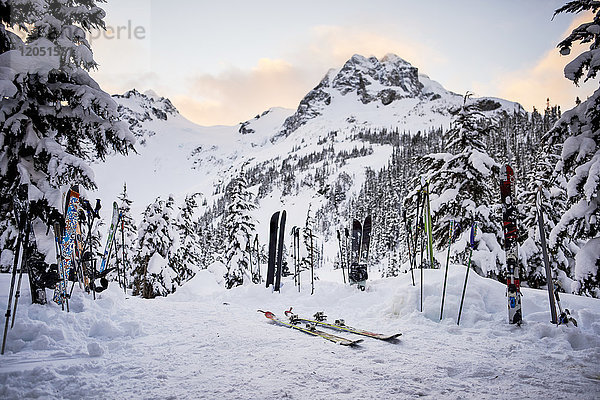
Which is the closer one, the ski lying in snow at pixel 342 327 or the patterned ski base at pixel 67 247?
the ski lying in snow at pixel 342 327

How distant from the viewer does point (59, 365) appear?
3.91 meters

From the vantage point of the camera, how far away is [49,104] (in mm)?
7031

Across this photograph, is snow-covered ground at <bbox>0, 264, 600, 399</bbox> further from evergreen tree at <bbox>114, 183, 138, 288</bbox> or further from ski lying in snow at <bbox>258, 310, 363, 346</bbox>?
evergreen tree at <bbox>114, 183, 138, 288</bbox>

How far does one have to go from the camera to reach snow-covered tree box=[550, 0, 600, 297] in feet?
19.0

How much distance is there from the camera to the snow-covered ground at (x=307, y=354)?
343 centimetres

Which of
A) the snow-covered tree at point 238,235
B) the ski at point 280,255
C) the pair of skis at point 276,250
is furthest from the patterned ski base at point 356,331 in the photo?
the snow-covered tree at point 238,235

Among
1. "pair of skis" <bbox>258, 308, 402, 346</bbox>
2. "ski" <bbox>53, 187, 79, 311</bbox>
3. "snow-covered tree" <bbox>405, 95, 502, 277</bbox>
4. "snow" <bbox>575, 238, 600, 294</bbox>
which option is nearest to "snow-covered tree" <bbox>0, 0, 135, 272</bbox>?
"ski" <bbox>53, 187, 79, 311</bbox>

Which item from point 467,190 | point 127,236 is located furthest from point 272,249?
point 127,236

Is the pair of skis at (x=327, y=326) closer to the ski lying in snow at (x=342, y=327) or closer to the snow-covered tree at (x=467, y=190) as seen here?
the ski lying in snow at (x=342, y=327)

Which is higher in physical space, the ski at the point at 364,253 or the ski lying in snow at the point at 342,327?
the ski at the point at 364,253

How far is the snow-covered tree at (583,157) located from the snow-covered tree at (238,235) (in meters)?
18.4

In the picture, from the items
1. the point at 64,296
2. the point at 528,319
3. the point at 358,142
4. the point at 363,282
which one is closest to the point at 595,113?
the point at 528,319

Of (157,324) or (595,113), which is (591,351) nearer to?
(595,113)

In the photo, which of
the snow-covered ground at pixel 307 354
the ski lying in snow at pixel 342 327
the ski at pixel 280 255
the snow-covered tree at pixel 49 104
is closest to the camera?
the snow-covered ground at pixel 307 354
